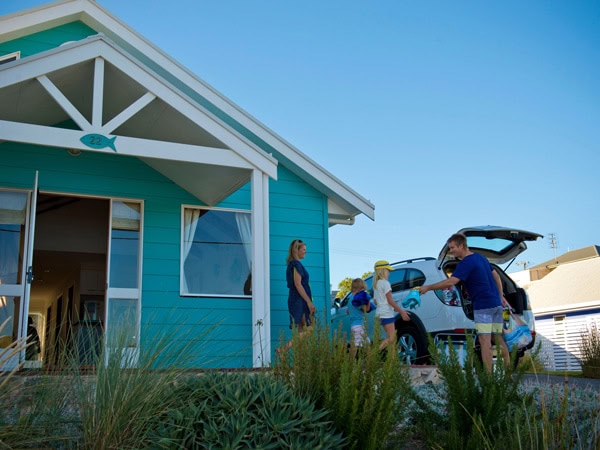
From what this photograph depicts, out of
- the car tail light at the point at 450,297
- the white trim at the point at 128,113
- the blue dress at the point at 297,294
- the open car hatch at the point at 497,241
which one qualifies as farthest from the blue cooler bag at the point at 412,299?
the white trim at the point at 128,113

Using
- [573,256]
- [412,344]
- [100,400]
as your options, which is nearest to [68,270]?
[412,344]

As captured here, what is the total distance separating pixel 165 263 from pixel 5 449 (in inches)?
226

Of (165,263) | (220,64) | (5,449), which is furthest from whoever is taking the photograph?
(220,64)

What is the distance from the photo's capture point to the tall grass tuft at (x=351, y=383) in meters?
3.98

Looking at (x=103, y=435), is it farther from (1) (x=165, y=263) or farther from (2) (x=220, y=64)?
(2) (x=220, y=64)

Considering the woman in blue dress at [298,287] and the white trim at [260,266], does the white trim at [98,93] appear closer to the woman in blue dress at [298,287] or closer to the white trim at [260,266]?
the white trim at [260,266]

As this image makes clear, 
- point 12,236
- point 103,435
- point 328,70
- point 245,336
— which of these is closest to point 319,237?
point 245,336

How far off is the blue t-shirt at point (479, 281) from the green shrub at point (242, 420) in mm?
3280

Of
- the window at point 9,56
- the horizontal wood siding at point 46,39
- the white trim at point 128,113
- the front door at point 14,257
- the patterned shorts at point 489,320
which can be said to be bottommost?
the patterned shorts at point 489,320

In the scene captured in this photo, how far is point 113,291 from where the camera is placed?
891 centimetres

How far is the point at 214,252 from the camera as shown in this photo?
9.71m

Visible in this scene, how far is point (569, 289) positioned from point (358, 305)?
20.1 m

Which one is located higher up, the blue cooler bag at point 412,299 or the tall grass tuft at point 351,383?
the blue cooler bag at point 412,299

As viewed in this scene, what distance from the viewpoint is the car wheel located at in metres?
9.34
